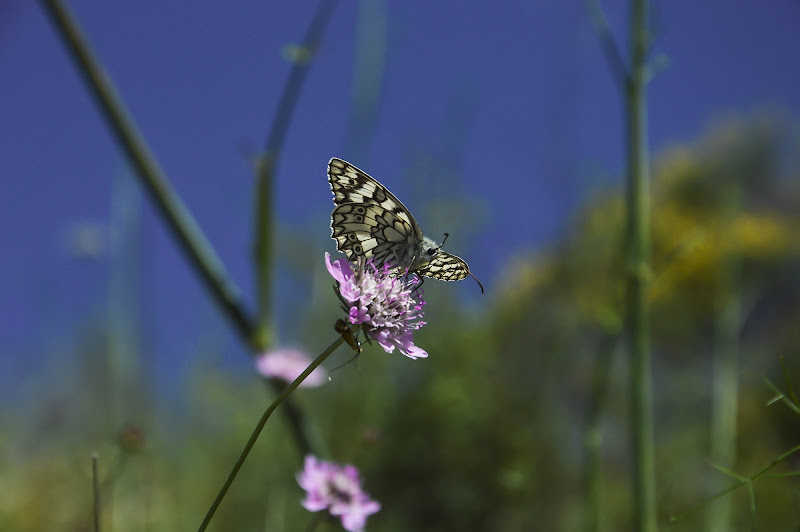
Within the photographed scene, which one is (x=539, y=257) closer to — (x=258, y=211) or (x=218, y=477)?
(x=218, y=477)

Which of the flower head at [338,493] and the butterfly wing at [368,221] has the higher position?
the butterfly wing at [368,221]

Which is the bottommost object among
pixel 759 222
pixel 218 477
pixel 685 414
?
pixel 218 477

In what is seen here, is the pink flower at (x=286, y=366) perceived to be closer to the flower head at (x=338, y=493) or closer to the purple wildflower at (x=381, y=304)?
the flower head at (x=338, y=493)

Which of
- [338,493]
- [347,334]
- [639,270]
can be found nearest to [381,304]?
[347,334]

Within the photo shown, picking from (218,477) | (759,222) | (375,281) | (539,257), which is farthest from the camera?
(759,222)

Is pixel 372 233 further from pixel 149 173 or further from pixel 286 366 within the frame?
pixel 286 366

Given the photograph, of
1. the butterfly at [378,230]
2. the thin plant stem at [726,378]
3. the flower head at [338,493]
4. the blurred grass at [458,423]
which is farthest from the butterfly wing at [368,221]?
the blurred grass at [458,423]

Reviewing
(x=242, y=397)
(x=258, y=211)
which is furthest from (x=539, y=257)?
(x=258, y=211)
